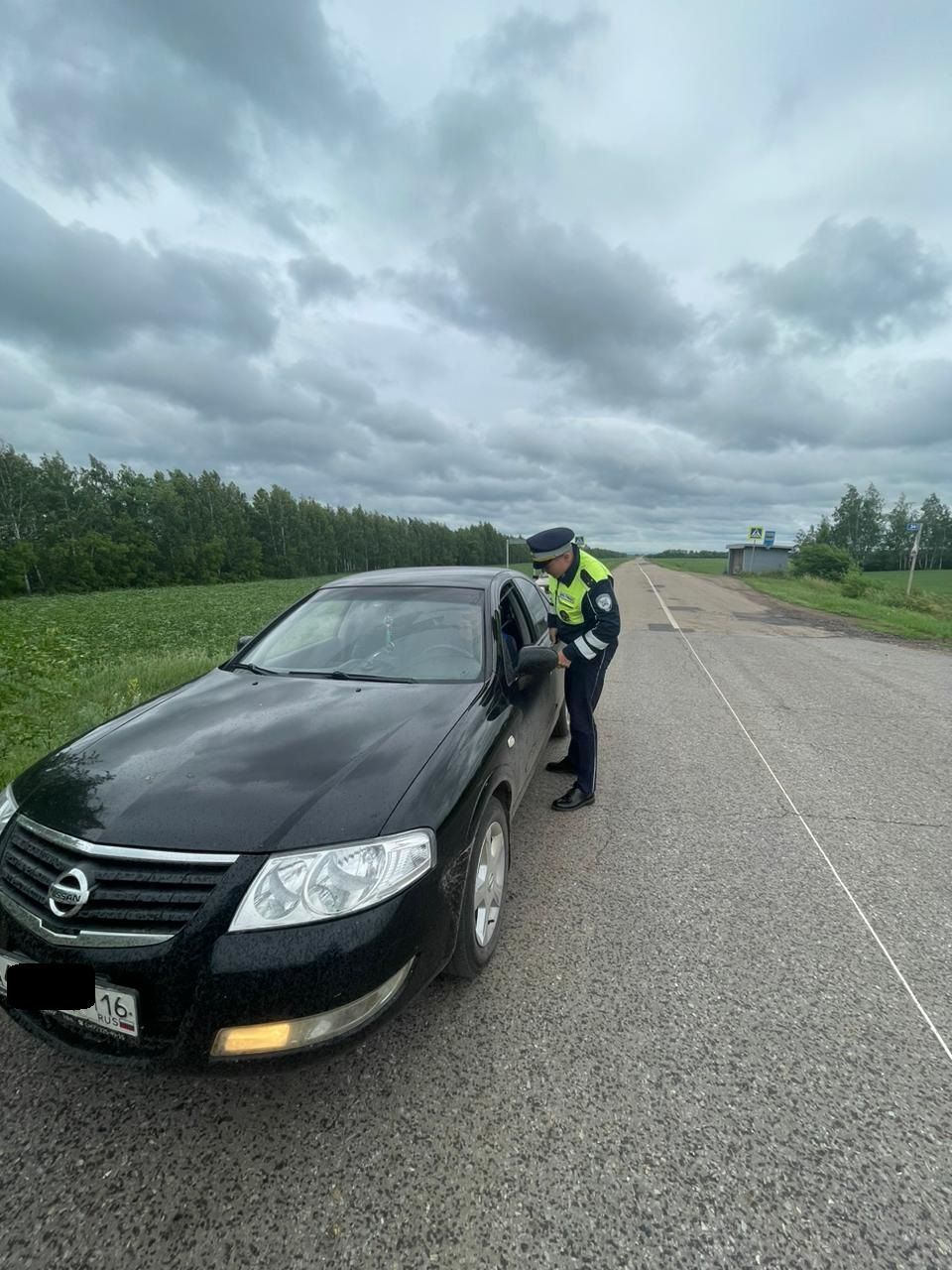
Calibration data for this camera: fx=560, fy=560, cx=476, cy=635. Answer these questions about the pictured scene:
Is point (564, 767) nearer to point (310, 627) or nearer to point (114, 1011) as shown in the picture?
point (310, 627)

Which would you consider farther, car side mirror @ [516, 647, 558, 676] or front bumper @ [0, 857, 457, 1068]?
car side mirror @ [516, 647, 558, 676]

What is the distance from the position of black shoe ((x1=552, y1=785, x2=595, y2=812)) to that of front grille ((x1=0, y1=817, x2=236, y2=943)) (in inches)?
97.5

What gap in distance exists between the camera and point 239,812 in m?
1.69

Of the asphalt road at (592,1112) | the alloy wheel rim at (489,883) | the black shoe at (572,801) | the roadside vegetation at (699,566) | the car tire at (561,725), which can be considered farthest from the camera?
the roadside vegetation at (699,566)

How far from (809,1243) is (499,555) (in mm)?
124263

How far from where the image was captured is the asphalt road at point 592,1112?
53.0 inches

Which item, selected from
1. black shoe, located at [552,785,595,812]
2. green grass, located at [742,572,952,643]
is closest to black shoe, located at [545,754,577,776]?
black shoe, located at [552,785,595,812]

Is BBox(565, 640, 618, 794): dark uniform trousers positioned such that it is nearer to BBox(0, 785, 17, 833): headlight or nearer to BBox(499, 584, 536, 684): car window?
BBox(499, 584, 536, 684): car window

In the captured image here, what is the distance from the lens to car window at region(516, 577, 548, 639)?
13.6 feet

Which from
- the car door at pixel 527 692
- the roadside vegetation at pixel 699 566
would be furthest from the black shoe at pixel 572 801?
the roadside vegetation at pixel 699 566

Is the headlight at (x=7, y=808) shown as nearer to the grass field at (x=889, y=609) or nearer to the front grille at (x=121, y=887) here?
the front grille at (x=121, y=887)

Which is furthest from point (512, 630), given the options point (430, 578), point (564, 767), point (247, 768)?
point (247, 768)

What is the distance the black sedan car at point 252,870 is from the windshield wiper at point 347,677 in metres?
0.23

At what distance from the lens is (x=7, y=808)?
191 centimetres
